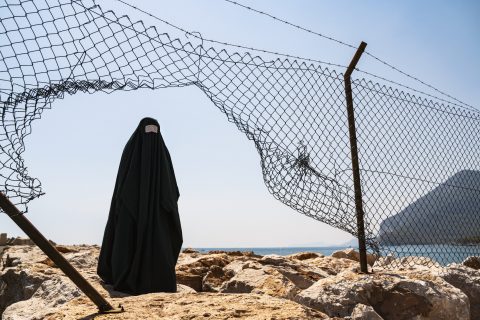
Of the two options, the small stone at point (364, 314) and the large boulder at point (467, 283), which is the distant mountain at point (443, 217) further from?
the small stone at point (364, 314)

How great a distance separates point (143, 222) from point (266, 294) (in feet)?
4.97

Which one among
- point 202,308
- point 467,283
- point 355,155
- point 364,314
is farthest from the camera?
point 467,283

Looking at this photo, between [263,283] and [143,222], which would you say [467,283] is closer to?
[263,283]

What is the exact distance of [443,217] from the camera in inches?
217

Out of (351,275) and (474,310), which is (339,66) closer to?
(351,275)

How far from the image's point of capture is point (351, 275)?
4160mm

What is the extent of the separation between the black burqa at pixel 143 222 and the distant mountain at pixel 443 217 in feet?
6.32

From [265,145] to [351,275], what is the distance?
4.02 ft

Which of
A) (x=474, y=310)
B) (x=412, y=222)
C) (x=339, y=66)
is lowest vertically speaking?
(x=474, y=310)

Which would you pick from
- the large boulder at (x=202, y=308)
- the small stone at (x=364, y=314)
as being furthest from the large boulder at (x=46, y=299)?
the small stone at (x=364, y=314)

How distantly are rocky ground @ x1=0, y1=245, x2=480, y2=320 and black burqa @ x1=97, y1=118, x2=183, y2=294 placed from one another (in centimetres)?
21

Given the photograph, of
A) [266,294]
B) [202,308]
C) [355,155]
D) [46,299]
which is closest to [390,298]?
[266,294]

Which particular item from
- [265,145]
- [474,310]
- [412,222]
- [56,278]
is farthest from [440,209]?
[56,278]

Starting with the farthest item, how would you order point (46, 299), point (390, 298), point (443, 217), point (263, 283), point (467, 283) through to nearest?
point (443, 217), point (467, 283), point (263, 283), point (46, 299), point (390, 298)
